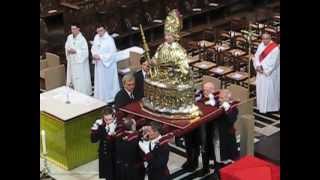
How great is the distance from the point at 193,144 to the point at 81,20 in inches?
293

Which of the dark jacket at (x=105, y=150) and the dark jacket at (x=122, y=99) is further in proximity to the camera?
the dark jacket at (x=122, y=99)

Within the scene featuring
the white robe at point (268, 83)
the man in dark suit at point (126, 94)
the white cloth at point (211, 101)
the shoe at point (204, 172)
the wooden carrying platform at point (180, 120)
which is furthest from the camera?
the white robe at point (268, 83)

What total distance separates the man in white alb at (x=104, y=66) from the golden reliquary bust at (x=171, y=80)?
7.47 ft

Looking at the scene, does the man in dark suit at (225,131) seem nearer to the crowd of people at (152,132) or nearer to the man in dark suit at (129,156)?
the crowd of people at (152,132)

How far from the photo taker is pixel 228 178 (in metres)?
7.96

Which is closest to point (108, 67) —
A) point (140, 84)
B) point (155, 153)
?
point (140, 84)

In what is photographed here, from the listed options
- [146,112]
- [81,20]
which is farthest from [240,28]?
[146,112]

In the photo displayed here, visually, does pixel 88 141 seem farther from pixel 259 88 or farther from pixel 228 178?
pixel 259 88

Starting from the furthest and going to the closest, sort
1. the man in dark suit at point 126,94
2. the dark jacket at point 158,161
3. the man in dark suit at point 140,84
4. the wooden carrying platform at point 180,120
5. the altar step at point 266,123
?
1. the altar step at point 266,123
2. the man in dark suit at point 140,84
3. the man in dark suit at point 126,94
4. the wooden carrying platform at point 180,120
5. the dark jacket at point 158,161

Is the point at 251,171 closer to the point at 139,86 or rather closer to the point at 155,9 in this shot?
the point at 139,86

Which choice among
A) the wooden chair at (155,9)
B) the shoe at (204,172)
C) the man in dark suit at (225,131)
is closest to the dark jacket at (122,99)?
the man in dark suit at (225,131)

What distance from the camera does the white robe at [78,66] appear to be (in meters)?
11.8

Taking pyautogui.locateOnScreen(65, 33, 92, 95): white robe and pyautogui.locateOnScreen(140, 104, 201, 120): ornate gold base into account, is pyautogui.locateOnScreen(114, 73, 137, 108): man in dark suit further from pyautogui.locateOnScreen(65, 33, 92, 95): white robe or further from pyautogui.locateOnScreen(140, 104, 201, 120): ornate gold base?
pyautogui.locateOnScreen(65, 33, 92, 95): white robe

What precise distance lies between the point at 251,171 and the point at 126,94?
2495mm
